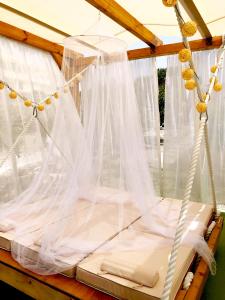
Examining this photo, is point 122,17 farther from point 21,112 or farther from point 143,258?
point 143,258

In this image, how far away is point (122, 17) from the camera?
2803 millimetres

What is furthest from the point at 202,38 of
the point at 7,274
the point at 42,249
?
the point at 7,274

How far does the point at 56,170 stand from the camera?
2934 millimetres

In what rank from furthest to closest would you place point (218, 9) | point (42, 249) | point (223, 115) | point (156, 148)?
1. point (156, 148)
2. point (223, 115)
3. point (218, 9)
4. point (42, 249)

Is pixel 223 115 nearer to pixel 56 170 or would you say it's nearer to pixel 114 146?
pixel 114 146

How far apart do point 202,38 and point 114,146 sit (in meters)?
2.10

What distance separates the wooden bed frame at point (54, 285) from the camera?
5.45 feet

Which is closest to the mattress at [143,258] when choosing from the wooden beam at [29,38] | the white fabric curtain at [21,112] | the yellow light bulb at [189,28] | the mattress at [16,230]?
the mattress at [16,230]

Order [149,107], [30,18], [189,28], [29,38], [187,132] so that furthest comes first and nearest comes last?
[149,107], [187,132], [29,38], [30,18], [189,28]

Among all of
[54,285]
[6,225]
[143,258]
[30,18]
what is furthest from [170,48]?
[54,285]

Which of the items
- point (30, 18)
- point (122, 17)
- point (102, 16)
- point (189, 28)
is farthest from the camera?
point (30, 18)

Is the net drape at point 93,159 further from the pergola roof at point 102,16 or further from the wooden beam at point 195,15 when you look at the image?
the wooden beam at point 195,15

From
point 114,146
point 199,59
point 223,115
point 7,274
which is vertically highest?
point 199,59

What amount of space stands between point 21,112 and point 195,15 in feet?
8.03
